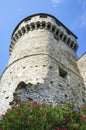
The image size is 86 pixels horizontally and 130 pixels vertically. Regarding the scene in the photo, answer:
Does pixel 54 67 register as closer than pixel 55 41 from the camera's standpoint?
Yes

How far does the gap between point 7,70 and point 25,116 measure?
25.4ft

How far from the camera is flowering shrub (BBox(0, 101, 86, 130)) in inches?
246

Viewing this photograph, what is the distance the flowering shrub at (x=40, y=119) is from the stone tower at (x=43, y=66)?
9.03ft

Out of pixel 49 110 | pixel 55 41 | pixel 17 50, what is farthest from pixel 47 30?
pixel 49 110

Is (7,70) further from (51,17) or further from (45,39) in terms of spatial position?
(51,17)

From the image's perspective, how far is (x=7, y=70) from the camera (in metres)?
14.1

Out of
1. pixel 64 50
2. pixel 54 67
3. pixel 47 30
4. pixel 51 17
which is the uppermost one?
pixel 51 17

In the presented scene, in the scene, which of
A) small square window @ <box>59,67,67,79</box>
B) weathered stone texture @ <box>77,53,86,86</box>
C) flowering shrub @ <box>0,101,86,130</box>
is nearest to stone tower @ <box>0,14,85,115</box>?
small square window @ <box>59,67,67,79</box>

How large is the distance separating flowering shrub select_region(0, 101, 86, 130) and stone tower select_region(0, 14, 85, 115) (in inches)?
108

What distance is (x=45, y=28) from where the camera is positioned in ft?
55.2

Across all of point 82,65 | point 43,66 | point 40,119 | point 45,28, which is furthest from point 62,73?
point 40,119

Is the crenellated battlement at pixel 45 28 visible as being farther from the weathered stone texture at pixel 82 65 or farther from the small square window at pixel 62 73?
the small square window at pixel 62 73

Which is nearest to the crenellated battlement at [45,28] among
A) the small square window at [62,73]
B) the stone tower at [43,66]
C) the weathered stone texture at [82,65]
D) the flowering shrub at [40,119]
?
the stone tower at [43,66]

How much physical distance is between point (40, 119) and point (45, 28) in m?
11.1
